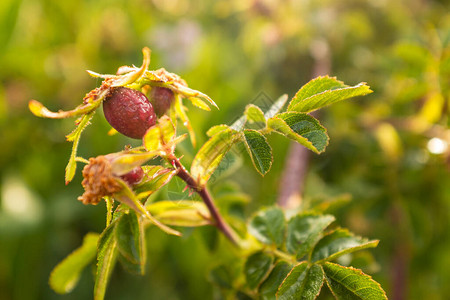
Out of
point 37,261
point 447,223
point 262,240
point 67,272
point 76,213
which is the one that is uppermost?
point 262,240

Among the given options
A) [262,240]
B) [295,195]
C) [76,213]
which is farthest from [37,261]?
[262,240]

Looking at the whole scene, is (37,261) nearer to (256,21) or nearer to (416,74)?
(256,21)

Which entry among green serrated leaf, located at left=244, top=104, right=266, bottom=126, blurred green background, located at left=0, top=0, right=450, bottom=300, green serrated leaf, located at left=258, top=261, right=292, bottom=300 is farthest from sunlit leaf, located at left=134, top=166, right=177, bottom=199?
blurred green background, located at left=0, top=0, right=450, bottom=300

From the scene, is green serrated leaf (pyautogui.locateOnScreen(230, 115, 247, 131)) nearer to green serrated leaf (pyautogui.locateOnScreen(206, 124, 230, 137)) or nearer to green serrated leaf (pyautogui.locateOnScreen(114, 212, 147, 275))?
green serrated leaf (pyautogui.locateOnScreen(206, 124, 230, 137))

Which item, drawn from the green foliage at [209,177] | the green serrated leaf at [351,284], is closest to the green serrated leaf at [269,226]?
the green foliage at [209,177]

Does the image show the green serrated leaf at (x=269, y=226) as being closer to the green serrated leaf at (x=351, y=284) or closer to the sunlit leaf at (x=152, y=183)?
the green serrated leaf at (x=351, y=284)
